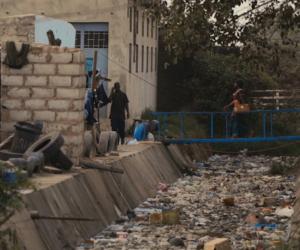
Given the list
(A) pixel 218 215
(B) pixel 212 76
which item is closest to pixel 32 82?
(A) pixel 218 215

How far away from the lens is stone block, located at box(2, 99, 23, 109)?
1520 centimetres

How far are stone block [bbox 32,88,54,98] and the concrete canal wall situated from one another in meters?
1.52

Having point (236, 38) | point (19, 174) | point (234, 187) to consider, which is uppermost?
point (236, 38)

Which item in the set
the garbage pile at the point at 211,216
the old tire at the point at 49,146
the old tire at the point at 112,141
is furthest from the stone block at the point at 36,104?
the old tire at the point at 112,141

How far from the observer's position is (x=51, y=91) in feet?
49.5

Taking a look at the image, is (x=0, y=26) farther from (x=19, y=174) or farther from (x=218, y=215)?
(x=19, y=174)

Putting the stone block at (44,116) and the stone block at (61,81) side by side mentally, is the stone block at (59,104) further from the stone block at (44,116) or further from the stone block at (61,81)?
the stone block at (61,81)

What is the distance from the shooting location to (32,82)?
1514cm

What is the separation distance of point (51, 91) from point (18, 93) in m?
0.61

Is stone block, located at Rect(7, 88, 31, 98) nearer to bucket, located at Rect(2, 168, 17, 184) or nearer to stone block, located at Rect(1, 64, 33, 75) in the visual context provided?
stone block, located at Rect(1, 64, 33, 75)

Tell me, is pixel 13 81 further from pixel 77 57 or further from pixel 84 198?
pixel 84 198

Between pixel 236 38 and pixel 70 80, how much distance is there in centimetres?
297

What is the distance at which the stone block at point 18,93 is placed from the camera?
15.2 metres

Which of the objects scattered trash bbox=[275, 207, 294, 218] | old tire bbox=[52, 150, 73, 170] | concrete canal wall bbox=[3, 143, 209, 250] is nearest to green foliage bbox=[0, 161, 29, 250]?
concrete canal wall bbox=[3, 143, 209, 250]
